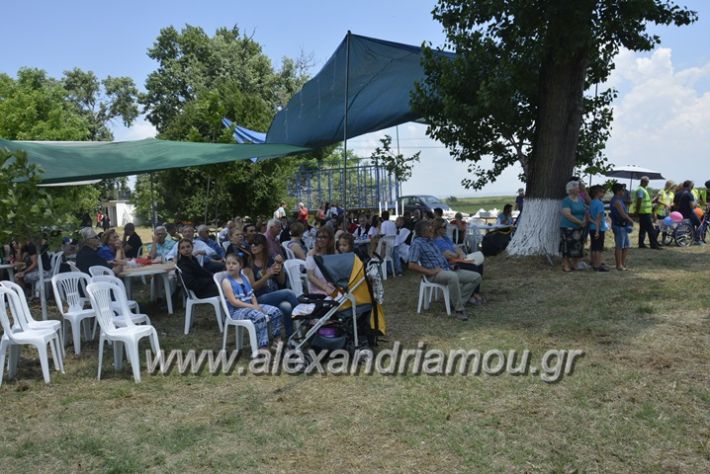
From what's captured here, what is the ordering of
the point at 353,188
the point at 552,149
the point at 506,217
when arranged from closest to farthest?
the point at 552,149 < the point at 506,217 < the point at 353,188

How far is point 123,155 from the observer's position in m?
9.56

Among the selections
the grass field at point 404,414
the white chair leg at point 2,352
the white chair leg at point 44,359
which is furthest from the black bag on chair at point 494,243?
the white chair leg at point 2,352

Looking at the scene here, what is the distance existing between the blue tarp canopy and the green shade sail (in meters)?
0.66

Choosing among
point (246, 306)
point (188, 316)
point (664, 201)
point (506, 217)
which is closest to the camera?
point (246, 306)

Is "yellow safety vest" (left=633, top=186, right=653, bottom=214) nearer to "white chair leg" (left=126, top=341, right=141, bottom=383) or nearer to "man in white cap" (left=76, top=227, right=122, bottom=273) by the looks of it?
"man in white cap" (left=76, top=227, right=122, bottom=273)

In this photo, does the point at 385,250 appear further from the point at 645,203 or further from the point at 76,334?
the point at 76,334

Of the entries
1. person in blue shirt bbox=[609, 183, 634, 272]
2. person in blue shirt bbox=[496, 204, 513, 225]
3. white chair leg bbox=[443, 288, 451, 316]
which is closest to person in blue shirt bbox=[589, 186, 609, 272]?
person in blue shirt bbox=[609, 183, 634, 272]

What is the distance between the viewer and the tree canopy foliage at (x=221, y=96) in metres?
24.5

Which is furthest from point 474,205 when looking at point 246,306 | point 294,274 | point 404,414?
point 404,414

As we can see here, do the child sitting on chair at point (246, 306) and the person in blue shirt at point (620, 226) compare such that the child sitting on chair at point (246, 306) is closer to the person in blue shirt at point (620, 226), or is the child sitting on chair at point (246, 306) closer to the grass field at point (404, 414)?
the grass field at point (404, 414)

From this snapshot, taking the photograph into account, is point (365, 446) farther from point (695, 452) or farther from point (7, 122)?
point (7, 122)

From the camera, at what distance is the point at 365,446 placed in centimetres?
374

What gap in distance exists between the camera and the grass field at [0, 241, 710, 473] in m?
3.56

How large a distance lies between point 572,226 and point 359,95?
453cm
